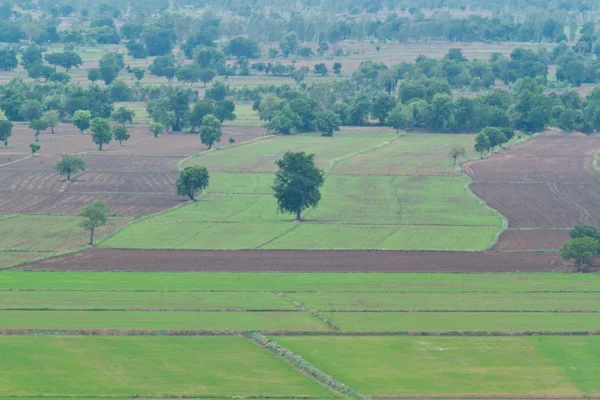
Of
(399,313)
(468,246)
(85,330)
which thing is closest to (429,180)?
(468,246)

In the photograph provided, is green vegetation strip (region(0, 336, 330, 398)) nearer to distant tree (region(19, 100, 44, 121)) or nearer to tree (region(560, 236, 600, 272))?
tree (region(560, 236, 600, 272))

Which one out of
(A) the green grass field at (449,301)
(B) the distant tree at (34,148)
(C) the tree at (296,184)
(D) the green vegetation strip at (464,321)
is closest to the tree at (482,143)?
(C) the tree at (296,184)

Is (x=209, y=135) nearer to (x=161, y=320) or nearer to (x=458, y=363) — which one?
(x=161, y=320)

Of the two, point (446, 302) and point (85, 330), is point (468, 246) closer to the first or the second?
point (446, 302)

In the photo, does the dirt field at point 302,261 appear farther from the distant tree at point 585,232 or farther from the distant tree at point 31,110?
the distant tree at point 31,110

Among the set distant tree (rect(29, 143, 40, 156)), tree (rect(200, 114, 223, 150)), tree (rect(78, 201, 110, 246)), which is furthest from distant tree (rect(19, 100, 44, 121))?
tree (rect(78, 201, 110, 246))
